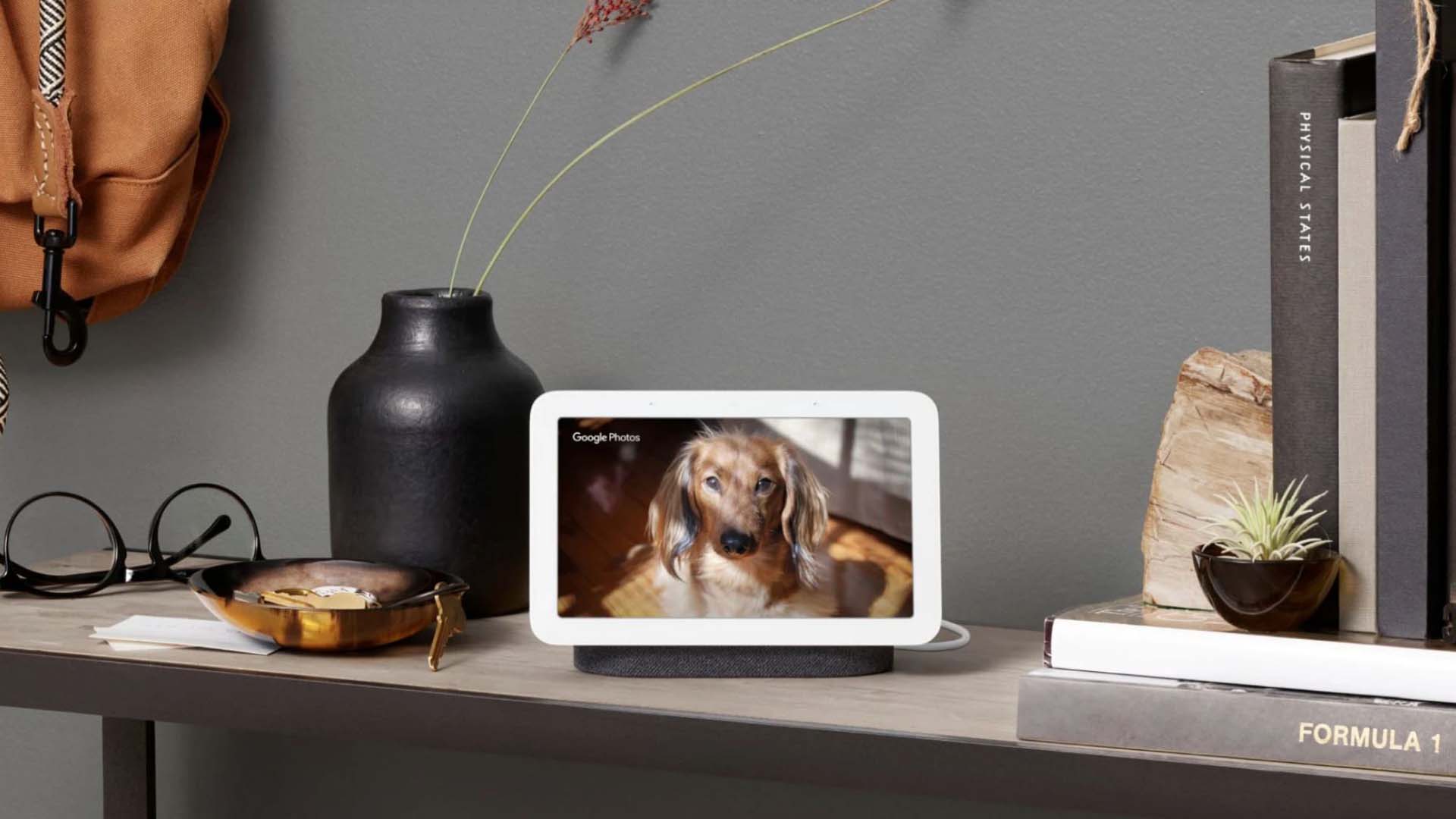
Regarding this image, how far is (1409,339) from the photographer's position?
688 millimetres

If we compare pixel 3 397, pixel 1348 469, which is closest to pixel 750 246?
pixel 1348 469

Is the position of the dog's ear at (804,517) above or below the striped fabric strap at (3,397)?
below

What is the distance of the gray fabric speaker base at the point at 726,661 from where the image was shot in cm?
82

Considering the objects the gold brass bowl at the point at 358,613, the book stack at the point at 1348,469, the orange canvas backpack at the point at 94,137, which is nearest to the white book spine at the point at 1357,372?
the book stack at the point at 1348,469

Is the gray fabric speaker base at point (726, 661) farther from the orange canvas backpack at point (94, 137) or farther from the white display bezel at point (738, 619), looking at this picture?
the orange canvas backpack at point (94, 137)

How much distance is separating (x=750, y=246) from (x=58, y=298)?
0.58 metres

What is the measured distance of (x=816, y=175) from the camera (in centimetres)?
109

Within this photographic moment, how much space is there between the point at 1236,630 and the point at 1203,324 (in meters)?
0.35

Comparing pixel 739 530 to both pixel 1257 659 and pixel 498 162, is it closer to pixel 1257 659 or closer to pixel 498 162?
pixel 1257 659

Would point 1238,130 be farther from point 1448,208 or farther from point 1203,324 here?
point 1448,208

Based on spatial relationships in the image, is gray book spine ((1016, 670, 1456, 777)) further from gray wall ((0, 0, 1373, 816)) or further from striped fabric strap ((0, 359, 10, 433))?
striped fabric strap ((0, 359, 10, 433))

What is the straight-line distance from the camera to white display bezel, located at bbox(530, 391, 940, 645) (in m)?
0.82

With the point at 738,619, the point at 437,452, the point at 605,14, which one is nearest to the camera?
the point at 738,619

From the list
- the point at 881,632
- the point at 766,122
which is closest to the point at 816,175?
the point at 766,122
